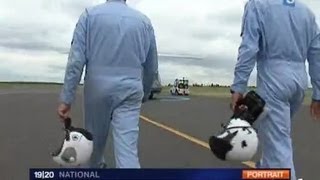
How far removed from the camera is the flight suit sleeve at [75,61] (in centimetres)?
634

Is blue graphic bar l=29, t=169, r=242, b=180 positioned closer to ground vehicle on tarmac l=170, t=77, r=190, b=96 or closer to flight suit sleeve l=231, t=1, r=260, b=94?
flight suit sleeve l=231, t=1, r=260, b=94

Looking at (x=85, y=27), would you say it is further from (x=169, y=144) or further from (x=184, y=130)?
(x=184, y=130)

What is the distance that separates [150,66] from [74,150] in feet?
3.88

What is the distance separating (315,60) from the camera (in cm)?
640

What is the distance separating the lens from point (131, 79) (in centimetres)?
645

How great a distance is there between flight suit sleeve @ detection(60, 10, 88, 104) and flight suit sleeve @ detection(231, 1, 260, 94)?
4.18ft

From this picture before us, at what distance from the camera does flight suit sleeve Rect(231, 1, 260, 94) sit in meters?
6.05

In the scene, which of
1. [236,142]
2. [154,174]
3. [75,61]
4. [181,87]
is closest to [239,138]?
[236,142]

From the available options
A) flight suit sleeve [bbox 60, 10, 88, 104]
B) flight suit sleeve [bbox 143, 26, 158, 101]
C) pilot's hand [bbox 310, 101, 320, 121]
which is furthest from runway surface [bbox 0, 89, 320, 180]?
flight suit sleeve [bbox 60, 10, 88, 104]

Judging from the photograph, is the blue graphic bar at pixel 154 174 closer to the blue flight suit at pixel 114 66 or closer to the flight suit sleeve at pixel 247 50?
the flight suit sleeve at pixel 247 50

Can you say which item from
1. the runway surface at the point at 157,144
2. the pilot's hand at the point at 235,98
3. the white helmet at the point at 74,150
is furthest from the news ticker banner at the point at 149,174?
the runway surface at the point at 157,144

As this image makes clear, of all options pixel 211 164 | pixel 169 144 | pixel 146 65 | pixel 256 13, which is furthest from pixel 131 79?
pixel 169 144

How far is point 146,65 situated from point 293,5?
140 centimetres

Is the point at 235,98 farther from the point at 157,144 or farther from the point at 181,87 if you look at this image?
the point at 181,87
